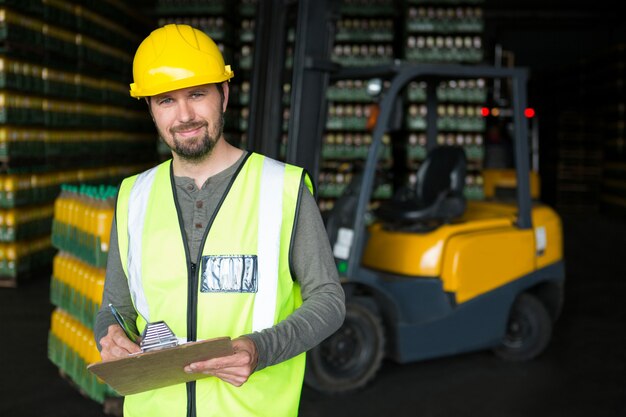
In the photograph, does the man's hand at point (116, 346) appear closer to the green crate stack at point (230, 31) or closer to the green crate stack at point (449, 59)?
the green crate stack at point (230, 31)

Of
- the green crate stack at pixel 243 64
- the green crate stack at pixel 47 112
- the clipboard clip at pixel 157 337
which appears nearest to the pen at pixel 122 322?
the clipboard clip at pixel 157 337

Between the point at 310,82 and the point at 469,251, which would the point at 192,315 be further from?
the point at 469,251

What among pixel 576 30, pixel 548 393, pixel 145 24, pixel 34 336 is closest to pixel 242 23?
pixel 145 24

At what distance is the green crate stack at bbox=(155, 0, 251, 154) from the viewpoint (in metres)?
10.1

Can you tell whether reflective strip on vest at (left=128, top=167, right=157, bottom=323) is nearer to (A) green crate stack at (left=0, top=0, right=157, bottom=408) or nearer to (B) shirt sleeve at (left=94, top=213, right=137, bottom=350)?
(B) shirt sleeve at (left=94, top=213, right=137, bottom=350)

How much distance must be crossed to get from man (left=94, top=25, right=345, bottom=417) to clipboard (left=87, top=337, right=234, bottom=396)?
18 centimetres

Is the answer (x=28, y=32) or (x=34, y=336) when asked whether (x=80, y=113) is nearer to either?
(x=28, y=32)

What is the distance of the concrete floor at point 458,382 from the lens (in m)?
4.41

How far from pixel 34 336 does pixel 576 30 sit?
61.9 feet

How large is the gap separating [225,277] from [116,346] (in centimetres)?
32

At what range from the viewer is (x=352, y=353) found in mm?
4738

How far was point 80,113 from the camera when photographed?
929cm

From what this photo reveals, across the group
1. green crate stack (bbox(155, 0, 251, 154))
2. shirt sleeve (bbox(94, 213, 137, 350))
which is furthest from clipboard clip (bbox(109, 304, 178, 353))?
green crate stack (bbox(155, 0, 251, 154))

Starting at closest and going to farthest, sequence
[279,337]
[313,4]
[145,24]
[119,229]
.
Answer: [279,337] < [119,229] < [313,4] < [145,24]
